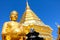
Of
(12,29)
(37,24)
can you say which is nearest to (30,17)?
(37,24)

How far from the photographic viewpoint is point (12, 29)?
1096 cm

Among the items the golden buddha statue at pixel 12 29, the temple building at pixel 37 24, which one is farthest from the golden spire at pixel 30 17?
the golden buddha statue at pixel 12 29

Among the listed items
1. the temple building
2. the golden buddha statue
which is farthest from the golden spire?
the golden buddha statue

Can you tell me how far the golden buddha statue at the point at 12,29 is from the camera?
35.2ft

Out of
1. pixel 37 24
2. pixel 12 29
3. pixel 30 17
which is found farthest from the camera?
pixel 37 24

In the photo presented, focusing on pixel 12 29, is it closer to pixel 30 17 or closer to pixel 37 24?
pixel 30 17

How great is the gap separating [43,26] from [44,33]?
75 cm

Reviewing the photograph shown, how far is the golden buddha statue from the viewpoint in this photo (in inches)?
422

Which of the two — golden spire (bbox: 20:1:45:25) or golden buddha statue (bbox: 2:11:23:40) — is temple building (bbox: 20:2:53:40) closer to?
golden spire (bbox: 20:1:45:25)

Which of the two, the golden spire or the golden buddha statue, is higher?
the golden spire

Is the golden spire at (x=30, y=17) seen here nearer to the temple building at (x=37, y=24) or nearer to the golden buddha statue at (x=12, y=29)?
the temple building at (x=37, y=24)

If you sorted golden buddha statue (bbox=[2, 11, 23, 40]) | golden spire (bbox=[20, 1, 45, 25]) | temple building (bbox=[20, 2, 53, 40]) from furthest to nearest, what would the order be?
temple building (bbox=[20, 2, 53, 40]), golden spire (bbox=[20, 1, 45, 25]), golden buddha statue (bbox=[2, 11, 23, 40])

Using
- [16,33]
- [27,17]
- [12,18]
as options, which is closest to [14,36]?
[16,33]

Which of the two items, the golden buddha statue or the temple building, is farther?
the temple building
